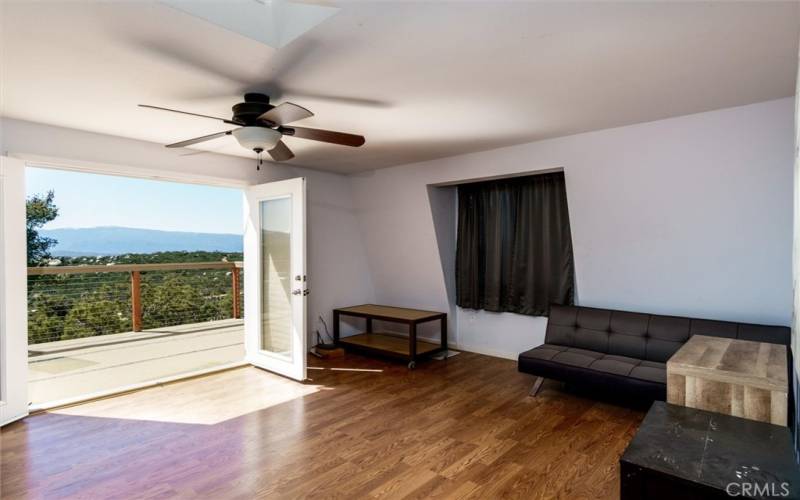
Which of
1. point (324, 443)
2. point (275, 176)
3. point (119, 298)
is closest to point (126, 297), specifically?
point (119, 298)

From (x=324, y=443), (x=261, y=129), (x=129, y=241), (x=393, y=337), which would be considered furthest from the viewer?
(x=129, y=241)

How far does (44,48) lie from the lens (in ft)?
6.31

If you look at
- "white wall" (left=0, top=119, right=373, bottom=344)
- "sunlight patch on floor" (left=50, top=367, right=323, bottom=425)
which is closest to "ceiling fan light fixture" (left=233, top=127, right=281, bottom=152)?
"white wall" (left=0, top=119, right=373, bottom=344)

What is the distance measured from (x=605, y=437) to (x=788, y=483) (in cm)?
171

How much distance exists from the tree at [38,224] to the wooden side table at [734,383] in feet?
19.5

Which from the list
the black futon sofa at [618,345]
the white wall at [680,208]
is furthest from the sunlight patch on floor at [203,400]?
the white wall at [680,208]

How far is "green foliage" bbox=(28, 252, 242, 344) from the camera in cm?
462

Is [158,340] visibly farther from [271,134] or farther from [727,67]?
[727,67]

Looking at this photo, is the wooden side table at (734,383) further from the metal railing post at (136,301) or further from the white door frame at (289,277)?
the metal railing post at (136,301)

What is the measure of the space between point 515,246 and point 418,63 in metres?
2.83

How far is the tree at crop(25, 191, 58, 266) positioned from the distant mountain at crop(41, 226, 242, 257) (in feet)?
0.23

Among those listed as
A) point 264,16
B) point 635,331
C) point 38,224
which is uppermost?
point 264,16

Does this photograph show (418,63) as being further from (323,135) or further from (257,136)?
(257,136)

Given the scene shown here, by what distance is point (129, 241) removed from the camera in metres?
5.75
